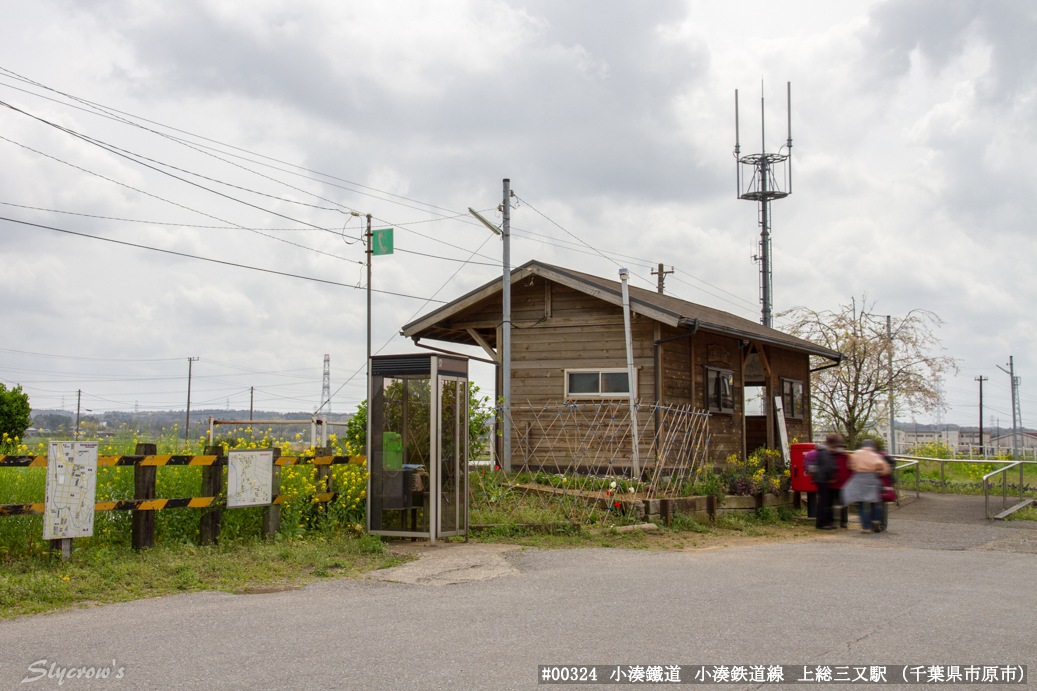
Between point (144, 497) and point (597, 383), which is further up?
point (597, 383)

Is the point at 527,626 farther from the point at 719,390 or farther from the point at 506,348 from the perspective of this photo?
the point at 719,390

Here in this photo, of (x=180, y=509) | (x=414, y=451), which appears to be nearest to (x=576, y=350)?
(x=414, y=451)

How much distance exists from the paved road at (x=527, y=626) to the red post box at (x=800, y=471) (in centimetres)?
731

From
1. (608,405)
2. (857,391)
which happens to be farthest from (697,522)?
(857,391)

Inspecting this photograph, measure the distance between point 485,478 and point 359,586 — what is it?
6700 mm

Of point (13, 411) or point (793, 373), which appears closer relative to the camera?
point (13, 411)

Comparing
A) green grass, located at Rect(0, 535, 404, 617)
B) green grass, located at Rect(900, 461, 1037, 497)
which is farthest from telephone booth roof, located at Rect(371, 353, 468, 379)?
green grass, located at Rect(900, 461, 1037, 497)

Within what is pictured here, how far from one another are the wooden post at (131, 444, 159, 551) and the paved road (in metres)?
2.21

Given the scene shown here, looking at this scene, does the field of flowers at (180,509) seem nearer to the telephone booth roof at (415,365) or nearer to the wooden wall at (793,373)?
the telephone booth roof at (415,365)

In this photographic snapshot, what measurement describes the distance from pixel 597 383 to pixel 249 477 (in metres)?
9.69

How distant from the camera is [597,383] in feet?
62.1

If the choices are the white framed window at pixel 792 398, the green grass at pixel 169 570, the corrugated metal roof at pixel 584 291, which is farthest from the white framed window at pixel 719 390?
the green grass at pixel 169 570

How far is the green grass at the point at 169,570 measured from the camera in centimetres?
770

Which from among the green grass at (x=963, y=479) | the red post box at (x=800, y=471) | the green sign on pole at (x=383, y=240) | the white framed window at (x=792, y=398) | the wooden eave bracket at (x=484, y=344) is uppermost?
the green sign on pole at (x=383, y=240)
